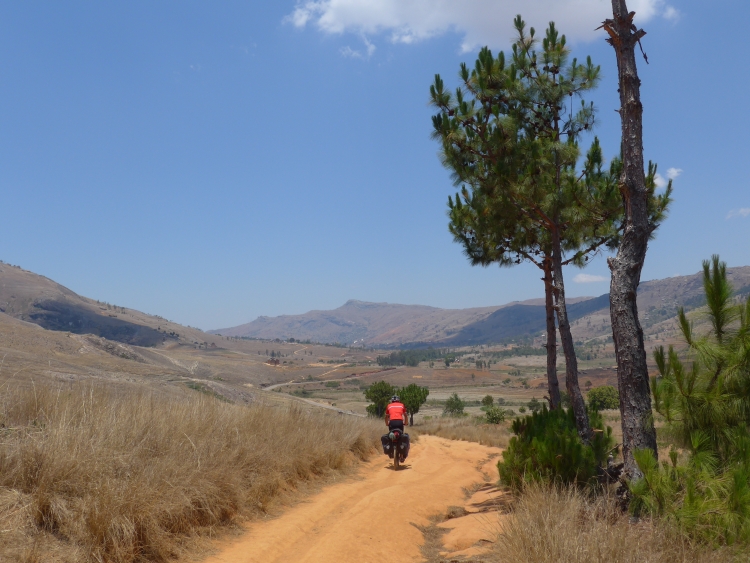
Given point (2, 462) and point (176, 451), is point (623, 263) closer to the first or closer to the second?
point (176, 451)

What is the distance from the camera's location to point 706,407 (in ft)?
17.8

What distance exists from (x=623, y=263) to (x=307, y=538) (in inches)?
200

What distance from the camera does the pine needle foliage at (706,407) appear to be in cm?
496

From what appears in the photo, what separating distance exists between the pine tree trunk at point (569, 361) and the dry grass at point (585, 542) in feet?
17.2

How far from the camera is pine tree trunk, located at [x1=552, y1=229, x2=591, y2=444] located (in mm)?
10453

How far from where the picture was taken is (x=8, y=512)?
15.0ft

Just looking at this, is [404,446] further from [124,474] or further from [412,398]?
[412,398]

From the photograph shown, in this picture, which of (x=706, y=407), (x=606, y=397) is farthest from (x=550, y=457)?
(x=606, y=397)

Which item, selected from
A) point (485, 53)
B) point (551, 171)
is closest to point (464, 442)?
point (551, 171)

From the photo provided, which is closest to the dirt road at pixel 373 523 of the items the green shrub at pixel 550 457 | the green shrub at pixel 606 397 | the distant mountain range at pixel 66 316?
the green shrub at pixel 550 457

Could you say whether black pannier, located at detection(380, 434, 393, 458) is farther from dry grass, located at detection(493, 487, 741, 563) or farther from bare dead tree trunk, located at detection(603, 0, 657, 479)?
dry grass, located at detection(493, 487, 741, 563)

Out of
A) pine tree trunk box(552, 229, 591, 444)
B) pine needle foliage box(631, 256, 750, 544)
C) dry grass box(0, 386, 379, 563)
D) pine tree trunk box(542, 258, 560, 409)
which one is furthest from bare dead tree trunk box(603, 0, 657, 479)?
pine tree trunk box(542, 258, 560, 409)

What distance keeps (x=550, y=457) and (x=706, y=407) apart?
9.70ft

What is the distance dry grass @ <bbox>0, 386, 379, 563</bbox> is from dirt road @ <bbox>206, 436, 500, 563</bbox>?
0.56 metres
